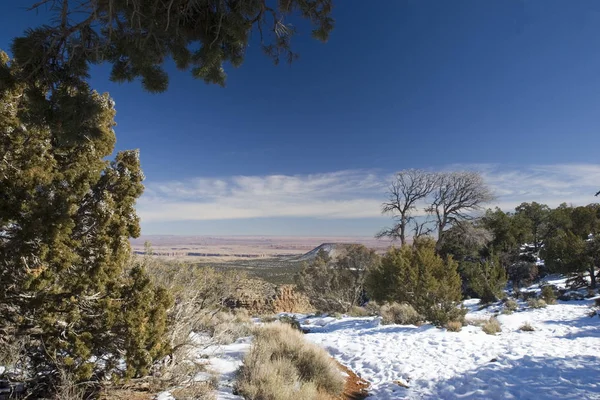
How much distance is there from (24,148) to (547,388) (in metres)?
8.17

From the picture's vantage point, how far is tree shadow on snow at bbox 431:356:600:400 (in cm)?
512

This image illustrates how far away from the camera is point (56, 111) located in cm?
292

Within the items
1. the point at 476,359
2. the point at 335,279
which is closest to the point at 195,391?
the point at 476,359

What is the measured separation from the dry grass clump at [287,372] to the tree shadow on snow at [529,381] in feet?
6.12

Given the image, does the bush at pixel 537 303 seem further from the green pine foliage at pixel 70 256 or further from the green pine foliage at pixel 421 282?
the green pine foliage at pixel 70 256

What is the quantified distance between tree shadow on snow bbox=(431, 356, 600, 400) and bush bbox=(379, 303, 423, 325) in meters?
4.66

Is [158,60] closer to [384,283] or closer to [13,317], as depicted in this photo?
[13,317]

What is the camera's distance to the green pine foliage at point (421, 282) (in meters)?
10.8

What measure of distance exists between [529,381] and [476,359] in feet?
4.47

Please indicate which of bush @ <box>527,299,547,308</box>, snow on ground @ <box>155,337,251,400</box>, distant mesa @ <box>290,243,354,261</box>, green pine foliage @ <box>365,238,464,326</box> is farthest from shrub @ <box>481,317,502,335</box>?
distant mesa @ <box>290,243,354,261</box>

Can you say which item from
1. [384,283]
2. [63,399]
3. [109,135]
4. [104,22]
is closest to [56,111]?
[104,22]

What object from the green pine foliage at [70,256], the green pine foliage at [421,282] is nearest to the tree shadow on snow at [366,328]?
the green pine foliage at [421,282]

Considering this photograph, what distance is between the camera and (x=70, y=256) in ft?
12.0

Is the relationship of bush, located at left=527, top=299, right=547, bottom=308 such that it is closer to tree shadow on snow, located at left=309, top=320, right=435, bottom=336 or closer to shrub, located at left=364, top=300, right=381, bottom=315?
shrub, located at left=364, top=300, right=381, bottom=315
